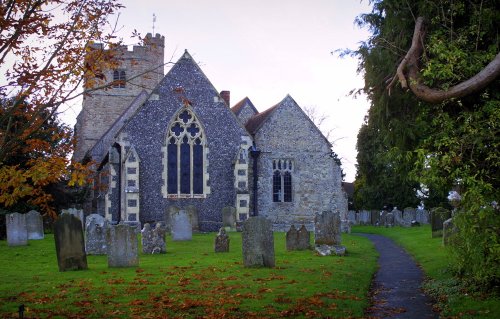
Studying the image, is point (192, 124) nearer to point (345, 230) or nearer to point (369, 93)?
point (345, 230)

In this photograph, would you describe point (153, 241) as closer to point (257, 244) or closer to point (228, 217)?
point (257, 244)

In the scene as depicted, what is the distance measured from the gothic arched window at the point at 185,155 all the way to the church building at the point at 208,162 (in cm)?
5

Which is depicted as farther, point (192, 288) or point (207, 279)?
point (207, 279)

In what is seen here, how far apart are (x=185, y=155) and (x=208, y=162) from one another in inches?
46.8

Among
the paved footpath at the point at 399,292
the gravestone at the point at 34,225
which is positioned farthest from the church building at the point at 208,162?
the paved footpath at the point at 399,292

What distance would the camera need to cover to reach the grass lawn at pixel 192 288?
8.78 m

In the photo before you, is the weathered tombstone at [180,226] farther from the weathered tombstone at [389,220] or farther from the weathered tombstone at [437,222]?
the weathered tombstone at [389,220]

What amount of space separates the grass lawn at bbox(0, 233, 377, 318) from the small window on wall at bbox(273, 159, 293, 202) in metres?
15.2

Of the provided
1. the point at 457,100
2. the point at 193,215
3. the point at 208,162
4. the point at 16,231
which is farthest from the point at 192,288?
the point at 208,162

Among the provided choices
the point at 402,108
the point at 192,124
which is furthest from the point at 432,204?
the point at 402,108

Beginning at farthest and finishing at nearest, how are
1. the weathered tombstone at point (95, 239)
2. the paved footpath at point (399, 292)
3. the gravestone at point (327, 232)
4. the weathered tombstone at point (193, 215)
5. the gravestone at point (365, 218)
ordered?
1. the gravestone at point (365, 218)
2. the weathered tombstone at point (193, 215)
3. the weathered tombstone at point (95, 239)
4. the gravestone at point (327, 232)
5. the paved footpath at point (399, 292)

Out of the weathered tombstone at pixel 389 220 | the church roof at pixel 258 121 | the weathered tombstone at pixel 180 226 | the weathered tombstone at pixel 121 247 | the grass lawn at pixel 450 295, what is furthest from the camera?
the weathered tombstone at pixel 389 220

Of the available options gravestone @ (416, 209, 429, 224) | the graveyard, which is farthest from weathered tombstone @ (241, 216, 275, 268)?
gravestone @ (416, 209, 429, 224)

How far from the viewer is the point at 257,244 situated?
45.3 ft
